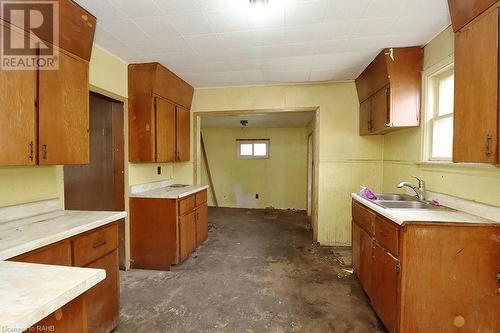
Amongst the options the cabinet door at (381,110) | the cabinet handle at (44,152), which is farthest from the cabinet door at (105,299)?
the cabinet door at (381,110)

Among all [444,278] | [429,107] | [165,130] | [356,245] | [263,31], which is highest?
[263,31]

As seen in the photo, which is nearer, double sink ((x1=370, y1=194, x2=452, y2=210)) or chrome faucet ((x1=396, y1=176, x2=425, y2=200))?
double sink ((x1=370, y1=194, x2=452, y2=210))

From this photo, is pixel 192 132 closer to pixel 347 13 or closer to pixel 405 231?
pixel 347 13

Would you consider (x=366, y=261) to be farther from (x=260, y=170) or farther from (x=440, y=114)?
(x=260, y=170)

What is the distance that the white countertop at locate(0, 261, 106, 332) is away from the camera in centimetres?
69

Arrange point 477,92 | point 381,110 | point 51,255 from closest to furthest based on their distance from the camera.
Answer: point 51,255, point 477,92, point 381,110

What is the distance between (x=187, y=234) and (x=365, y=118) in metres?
2.77

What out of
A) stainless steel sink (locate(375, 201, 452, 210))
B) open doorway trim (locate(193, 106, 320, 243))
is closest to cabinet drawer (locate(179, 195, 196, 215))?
open doorway trim (locate(193, 106, 320, 243))

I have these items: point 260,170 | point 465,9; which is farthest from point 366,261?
point 260,170

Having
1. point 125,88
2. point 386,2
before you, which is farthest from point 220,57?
point 386,2

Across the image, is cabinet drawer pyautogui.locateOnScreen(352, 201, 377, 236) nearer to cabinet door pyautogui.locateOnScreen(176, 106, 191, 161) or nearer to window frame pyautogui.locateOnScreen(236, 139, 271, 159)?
cabinet door pyautogui.locateOnScreen(176, 106, 191, 161)

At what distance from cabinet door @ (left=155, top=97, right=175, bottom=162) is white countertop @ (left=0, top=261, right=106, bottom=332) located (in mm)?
2030

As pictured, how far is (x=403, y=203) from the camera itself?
2.21m

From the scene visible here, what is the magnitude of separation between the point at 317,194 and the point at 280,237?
3.31 ft
